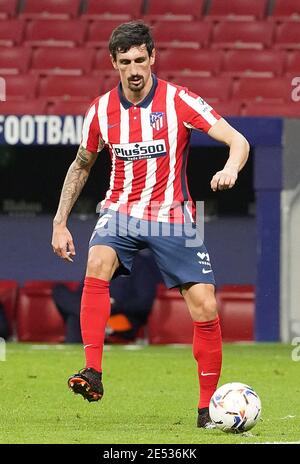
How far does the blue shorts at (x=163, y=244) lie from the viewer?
21.9 feet

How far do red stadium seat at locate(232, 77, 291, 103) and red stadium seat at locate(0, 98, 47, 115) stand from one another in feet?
7.43

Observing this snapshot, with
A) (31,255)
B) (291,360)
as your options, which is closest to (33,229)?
(31,255)

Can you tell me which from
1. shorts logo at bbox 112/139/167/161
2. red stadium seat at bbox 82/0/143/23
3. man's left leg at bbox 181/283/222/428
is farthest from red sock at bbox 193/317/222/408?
red stadium seat at bbox 82/0/143/23

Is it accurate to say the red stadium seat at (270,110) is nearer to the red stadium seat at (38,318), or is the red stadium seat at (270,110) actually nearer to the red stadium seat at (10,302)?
the red stadium seat at (38,318)

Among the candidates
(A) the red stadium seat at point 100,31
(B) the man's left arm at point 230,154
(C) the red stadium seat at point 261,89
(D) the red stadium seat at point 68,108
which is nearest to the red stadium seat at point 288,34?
(C) the red stadium seat at point 261,89

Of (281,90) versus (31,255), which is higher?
(281,90)

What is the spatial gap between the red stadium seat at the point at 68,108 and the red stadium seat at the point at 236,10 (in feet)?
12.4

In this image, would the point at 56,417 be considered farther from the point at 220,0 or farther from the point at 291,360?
the point at 220,0

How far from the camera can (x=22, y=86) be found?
46.9 feet

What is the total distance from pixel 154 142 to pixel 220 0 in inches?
410

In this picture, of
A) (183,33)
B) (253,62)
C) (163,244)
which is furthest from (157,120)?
(183,33)

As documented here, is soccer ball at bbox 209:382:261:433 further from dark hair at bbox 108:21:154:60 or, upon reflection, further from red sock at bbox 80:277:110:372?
dark hair at bbox 108:21:154:60

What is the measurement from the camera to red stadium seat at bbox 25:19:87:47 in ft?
52.3
